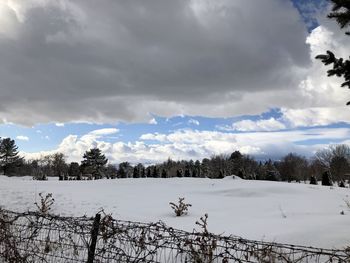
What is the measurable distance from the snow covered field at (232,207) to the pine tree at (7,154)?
261 feet

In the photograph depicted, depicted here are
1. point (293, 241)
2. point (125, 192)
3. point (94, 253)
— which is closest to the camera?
Result: point (94, 253)

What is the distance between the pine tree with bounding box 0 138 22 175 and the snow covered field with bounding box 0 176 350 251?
7953cm

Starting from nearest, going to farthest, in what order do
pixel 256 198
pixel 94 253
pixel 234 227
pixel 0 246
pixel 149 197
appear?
pixel 94 253, pixel 0 246, pixel 234 227, pixel 256 198, pixel 149 197

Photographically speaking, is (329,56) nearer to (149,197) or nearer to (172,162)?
(149,197)

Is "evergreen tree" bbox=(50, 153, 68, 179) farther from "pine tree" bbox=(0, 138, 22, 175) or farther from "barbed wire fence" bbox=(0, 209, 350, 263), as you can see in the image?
"barbed wire fence" bbox=(0, 209, 350, 263)

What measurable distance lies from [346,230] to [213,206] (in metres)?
9.41

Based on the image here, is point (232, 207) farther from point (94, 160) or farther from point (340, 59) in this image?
point (94, 160)

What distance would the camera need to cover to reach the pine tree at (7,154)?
97.5 meters

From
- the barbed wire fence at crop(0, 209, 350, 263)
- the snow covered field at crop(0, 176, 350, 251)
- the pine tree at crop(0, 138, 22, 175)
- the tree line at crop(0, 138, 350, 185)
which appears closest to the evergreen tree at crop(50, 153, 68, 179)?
the tree line at crop(0, 138, 350, 185)

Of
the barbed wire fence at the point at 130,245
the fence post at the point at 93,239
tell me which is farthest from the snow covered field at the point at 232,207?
the fence post at the point at 93,239

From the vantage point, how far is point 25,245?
247 inches

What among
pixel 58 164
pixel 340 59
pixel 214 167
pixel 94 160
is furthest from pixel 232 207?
pixel 58 164

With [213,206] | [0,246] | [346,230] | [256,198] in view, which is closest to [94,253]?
[0,246]

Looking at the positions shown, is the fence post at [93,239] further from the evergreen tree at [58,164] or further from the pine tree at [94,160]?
the evergreen tree at [58,164]
